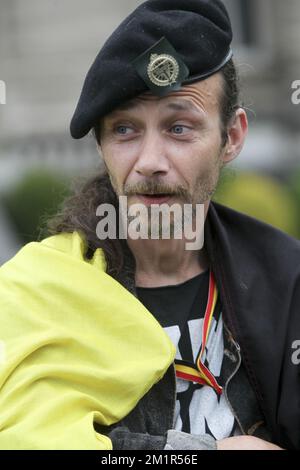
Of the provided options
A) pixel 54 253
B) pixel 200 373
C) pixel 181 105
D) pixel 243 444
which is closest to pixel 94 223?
pixel 54 253

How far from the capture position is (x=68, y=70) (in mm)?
14391

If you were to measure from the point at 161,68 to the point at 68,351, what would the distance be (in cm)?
86

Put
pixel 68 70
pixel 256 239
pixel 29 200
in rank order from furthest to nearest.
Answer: pixel 68 70, pixel 29 200, pixel 256 239

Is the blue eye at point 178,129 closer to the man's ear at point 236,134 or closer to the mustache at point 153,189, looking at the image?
the mustache at point 153,189

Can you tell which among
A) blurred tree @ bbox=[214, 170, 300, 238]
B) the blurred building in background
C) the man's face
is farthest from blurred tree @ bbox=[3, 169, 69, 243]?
the man's face

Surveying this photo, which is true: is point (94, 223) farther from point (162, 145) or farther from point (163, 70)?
point (163, 70)

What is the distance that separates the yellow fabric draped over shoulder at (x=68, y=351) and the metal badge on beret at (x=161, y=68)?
1.86ft

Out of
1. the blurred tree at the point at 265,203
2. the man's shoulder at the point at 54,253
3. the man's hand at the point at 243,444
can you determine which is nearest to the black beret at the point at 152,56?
the man's shoulder at the point at 54,253

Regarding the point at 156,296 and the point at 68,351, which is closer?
the point at 68,351

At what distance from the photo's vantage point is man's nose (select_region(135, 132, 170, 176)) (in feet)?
9.96

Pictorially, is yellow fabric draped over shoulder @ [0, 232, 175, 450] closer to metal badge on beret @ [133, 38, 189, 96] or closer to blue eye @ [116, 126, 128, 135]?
blue eye @ [116, 126, 128, 135]

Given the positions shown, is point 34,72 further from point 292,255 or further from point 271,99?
point 292,255

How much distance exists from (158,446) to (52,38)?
477 inches
